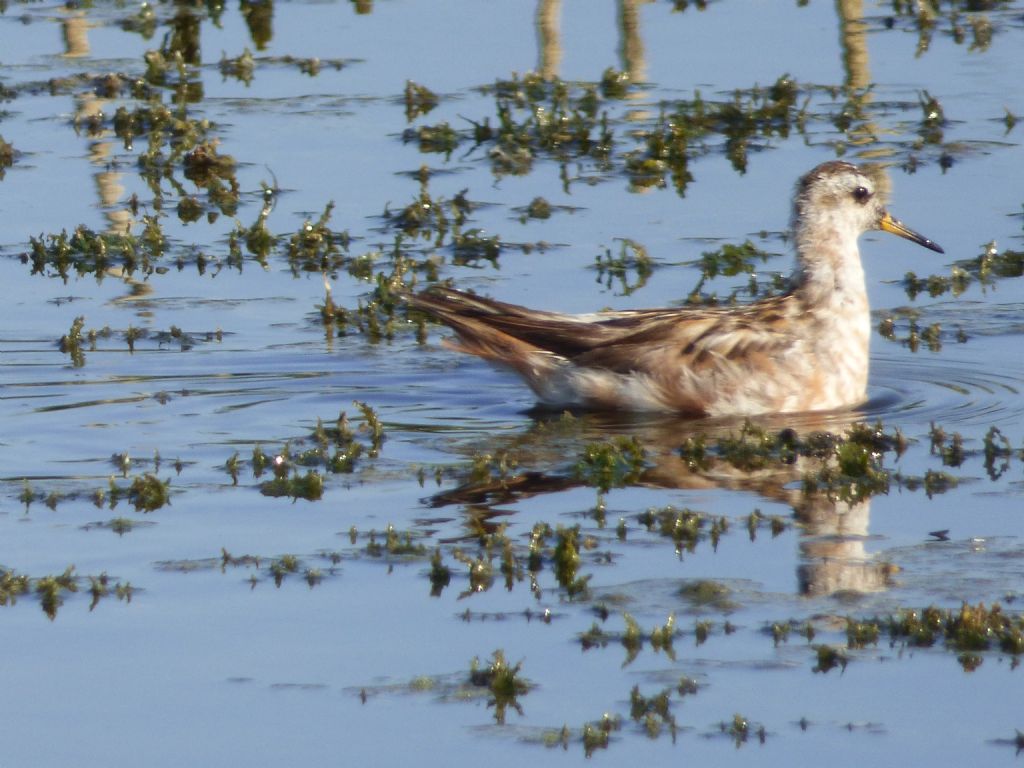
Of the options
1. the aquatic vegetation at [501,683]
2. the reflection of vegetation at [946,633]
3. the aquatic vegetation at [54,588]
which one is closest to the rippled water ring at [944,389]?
the reflection of vegetation at [946,633]

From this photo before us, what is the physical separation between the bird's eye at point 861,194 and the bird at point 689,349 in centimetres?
52

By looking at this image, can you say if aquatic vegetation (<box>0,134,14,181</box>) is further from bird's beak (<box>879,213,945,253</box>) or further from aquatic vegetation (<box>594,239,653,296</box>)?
bird's beak (<box>879,213,945,253</box>)

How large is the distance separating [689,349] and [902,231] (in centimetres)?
179

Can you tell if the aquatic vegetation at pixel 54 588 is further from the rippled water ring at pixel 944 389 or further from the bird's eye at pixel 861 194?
the bird's eye at pixel 861 194

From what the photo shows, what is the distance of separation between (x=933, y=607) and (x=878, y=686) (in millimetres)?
611

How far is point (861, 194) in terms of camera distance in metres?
12.4

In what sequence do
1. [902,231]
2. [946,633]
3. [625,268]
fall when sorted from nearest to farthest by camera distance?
[946,633]
[902,231]
[625,268]

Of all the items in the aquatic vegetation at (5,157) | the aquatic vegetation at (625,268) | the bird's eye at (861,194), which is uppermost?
the aquatic vegetation at (5,157)

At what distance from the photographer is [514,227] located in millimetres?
14578

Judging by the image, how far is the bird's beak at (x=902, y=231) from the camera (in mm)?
12531

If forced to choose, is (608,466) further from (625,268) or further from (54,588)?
(625,268)

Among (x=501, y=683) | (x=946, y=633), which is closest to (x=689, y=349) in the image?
(x=946, y=633)

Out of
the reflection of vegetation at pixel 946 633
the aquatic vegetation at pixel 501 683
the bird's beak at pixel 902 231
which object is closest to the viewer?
the aquatic vegetation at pixel 501 683

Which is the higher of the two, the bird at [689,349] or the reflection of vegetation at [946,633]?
the bird at [689,349]
